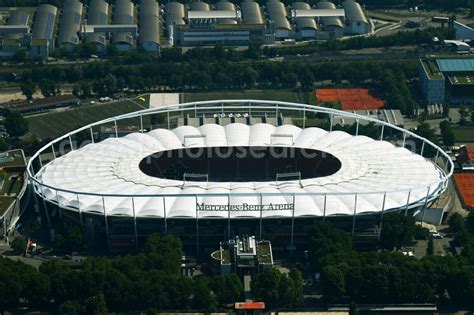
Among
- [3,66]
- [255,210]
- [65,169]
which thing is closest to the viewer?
[255,210]

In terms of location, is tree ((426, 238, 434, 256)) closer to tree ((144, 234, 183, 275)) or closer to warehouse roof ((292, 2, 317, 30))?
tree ((144, 234, 183, 275))

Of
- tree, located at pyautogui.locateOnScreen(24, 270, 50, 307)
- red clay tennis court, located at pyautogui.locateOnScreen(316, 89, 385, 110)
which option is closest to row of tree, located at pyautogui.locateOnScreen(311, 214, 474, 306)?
tree, located at pyautogui.locateOnScreen(24, 270, 50, 307)

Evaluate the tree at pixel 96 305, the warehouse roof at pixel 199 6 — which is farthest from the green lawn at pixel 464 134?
the tree at pixel 96 305

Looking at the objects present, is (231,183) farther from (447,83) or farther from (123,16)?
(123,16)

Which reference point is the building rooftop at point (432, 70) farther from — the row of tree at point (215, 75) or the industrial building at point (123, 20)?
the industrial building at point (123, 20)

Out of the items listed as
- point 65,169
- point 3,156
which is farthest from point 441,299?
point 3,156

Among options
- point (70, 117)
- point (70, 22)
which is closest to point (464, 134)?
point (70, 117)

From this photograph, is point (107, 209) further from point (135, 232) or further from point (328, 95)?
point (328, 95)
